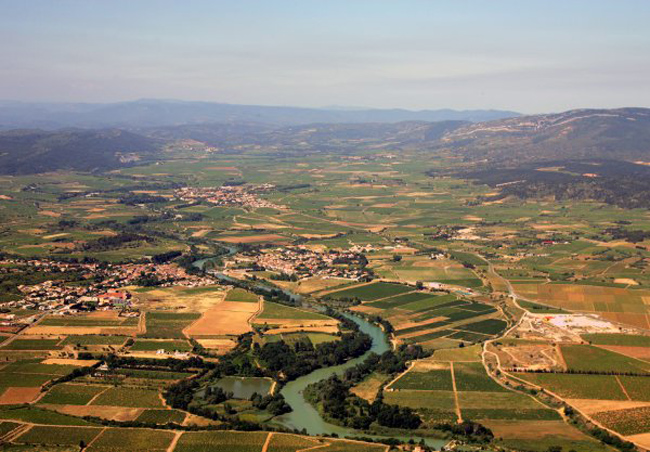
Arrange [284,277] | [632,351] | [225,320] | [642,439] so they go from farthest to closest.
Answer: [284,277]
[225,320]
[632,351]
[642,439]

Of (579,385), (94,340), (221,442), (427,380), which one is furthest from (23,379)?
(579,385)

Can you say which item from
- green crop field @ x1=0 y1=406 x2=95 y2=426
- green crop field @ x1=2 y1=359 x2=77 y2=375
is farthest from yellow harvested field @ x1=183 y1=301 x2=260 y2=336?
green crop field @ x1=0 y1=406 x2=95 y2=426

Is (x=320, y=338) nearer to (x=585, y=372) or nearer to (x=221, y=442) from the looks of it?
(x=221, y=442)

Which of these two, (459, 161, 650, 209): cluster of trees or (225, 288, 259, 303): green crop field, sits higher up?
(459, 161, 650, 209): cluster of trees

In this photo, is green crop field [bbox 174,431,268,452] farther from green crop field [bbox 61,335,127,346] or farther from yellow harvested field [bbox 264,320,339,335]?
yellow harvested field [bbox 264,320,339,335]

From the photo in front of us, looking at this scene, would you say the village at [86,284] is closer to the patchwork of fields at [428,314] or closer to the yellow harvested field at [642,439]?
the patchwork of fields at [428,314]

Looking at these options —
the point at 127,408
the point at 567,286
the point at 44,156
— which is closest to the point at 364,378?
the point at 127,408

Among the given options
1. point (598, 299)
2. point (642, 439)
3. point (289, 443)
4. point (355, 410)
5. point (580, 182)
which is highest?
point (580, 182)
